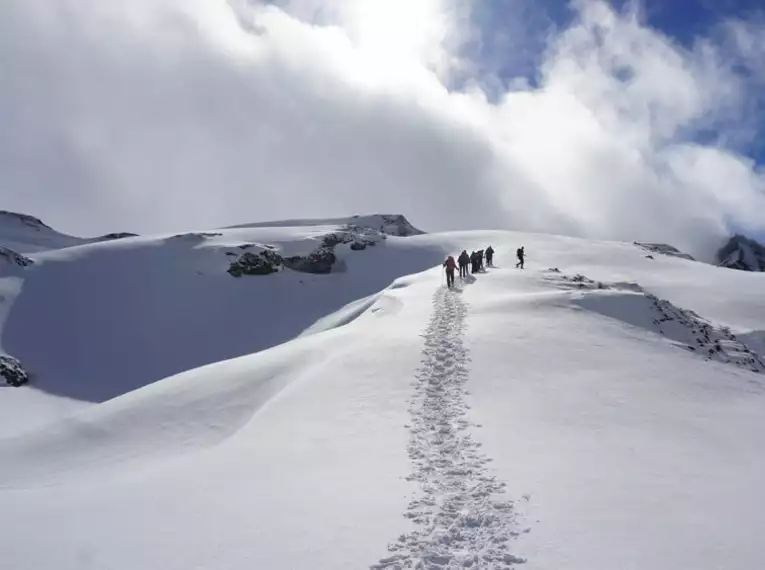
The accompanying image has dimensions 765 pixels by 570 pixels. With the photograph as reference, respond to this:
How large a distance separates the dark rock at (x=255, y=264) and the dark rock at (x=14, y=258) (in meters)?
18.7

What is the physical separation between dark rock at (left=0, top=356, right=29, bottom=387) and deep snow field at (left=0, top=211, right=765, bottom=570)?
5.33 metres

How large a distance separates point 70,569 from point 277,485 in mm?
3367

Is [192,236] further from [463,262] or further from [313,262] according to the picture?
[463,262]

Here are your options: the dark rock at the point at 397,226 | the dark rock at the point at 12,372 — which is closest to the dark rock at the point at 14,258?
the dark rock at the point at 12,372

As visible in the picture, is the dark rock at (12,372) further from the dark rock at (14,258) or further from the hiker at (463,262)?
the hiker at (463,262)

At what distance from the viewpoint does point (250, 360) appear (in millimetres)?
20000

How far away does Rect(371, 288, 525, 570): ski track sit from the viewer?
7.22m

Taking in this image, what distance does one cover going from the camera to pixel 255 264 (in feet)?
193

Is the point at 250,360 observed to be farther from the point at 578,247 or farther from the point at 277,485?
the point at 578,247

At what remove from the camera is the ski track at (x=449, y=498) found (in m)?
7.22

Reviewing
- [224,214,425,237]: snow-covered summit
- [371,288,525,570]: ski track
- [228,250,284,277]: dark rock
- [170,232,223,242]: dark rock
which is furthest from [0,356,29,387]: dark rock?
[224,214,425,237]: snow-covered summit

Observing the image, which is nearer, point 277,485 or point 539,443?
point 277,485

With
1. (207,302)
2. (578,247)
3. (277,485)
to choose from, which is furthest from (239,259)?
(277,485)

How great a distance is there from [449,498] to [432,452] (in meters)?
1.99
